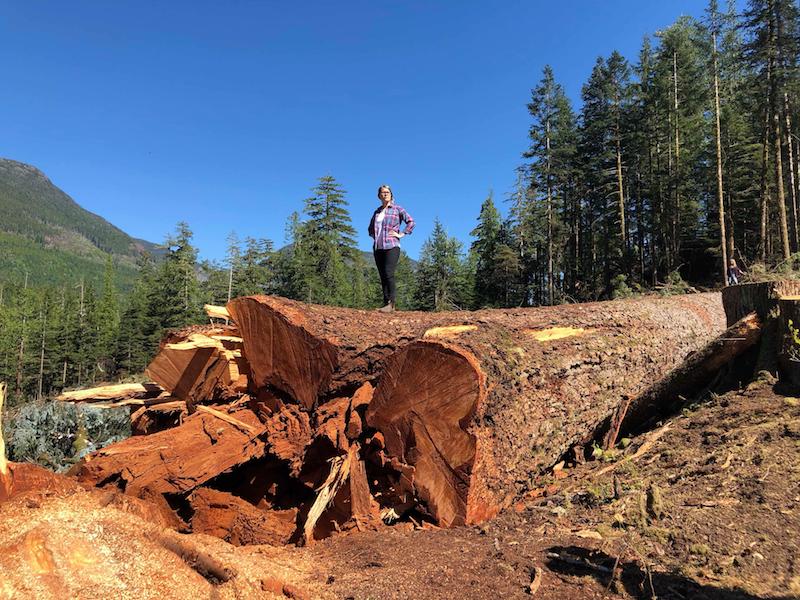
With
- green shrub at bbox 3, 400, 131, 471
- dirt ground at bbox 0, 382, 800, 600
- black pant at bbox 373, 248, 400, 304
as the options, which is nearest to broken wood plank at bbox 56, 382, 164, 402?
dirt ground at bbox 0, 382, 800, 600

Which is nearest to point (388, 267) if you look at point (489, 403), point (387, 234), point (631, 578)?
point (387, 234)

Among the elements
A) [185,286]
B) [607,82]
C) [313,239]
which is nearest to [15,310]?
[185,286]

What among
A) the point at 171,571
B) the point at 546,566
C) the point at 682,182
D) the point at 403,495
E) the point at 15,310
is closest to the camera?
the point at 171,571

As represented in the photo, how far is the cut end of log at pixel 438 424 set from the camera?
312 centimetres

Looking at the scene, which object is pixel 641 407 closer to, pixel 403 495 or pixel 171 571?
pixel 403 495

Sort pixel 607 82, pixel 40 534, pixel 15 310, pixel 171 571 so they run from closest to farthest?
pixel 40 534, pixel 171 571, pixel 607 82, pixel 15 310

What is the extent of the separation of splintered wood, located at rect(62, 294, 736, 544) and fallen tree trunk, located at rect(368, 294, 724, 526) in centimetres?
1

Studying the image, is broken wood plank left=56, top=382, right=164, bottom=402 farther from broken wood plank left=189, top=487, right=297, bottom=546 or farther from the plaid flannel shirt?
the plaid flannel shirt

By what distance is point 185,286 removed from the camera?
40062mm

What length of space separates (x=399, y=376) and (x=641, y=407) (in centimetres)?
280

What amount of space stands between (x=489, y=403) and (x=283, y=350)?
1.65 m

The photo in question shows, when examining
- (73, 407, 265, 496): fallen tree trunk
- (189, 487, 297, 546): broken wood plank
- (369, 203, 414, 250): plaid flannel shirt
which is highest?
(369, 203, 414, 250): plaid flannel shirt

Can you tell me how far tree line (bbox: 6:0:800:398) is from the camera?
2141 centimetres

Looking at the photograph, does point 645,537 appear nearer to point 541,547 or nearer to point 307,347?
point 541,547
